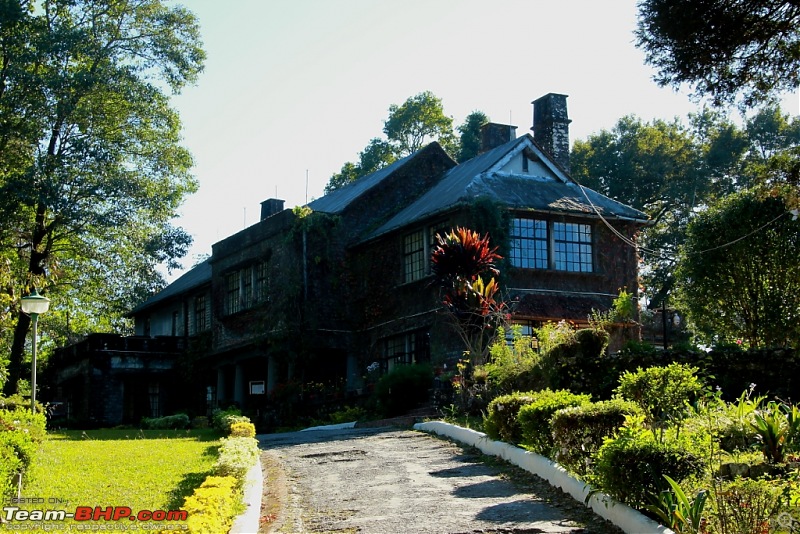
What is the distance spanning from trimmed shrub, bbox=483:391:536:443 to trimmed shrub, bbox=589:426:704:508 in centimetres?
482

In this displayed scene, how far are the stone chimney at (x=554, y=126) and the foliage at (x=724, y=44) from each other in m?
15.2

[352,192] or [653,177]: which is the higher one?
[653,177]

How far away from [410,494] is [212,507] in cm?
338

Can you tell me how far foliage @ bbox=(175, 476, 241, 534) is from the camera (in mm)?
8609

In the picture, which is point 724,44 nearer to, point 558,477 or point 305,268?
point 558,477

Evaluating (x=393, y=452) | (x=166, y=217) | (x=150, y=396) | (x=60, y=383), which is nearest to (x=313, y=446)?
(x=393, y=452)

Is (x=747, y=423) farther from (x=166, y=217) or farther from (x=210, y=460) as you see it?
→ (x=166, y=217)

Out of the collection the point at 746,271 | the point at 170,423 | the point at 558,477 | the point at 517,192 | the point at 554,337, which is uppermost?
the point at 517,192

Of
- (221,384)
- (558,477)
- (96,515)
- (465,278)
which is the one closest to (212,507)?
(96,515)

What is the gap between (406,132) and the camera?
56.3m

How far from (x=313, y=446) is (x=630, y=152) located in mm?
32832

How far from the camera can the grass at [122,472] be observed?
11852 millimetres

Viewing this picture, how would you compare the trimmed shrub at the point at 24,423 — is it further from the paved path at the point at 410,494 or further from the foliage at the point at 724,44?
the foliage at the point at 724,44

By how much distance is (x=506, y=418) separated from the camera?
50.0ft
